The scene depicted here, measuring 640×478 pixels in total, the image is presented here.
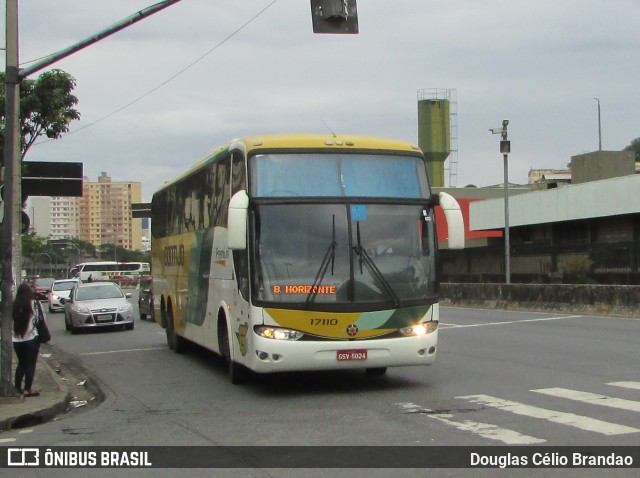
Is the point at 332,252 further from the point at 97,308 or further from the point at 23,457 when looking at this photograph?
the point at 97,308

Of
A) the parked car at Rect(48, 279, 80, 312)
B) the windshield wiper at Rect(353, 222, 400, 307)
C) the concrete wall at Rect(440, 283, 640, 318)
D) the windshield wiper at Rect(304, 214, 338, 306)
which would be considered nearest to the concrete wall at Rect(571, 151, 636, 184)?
the concrete wall at Rect(440, 283, 640, 318)

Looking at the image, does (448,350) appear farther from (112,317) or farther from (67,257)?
(67,257)

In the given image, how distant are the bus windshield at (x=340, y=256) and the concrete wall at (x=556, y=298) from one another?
15270mm

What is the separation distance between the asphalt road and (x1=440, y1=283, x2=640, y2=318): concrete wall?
7.61 metres

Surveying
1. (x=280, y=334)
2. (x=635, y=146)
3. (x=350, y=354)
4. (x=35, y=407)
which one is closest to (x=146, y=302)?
(x=35, y=407)

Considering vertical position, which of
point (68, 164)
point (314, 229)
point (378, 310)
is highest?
point (68, 164)

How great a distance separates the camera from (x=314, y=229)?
1136cm

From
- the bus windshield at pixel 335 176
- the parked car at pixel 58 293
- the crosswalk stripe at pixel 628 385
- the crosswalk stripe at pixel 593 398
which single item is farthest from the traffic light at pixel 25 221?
the parked car at pixel 58 293

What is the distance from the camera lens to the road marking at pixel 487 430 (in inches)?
318

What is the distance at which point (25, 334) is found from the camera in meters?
11.7

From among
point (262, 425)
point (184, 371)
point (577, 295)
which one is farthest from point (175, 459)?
point (577, 295)

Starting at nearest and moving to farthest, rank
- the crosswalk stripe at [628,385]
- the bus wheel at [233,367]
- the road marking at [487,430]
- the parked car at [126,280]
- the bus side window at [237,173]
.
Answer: the road marking at [487,430]
the crosswalk stripe at [628,385]
the bus side window at [237,173]
the bus wheel at [233,367]
the parked car at [126,280]

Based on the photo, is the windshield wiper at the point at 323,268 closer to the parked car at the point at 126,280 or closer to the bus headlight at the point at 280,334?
the bus headlight at the point at 280,334
